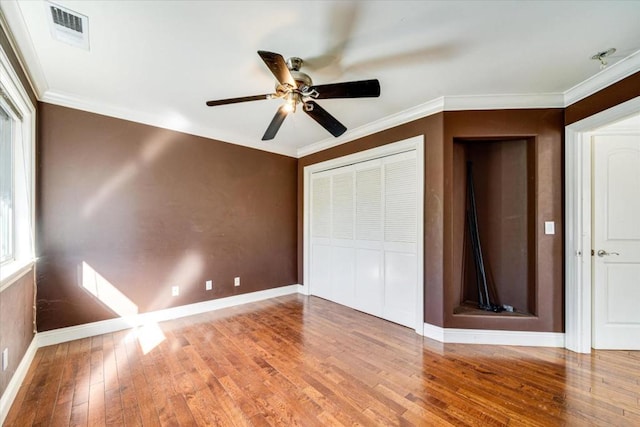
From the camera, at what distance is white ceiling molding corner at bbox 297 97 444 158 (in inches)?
111

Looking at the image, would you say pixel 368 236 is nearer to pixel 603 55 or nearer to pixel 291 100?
pixel 291 100

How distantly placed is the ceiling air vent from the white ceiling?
4 cm

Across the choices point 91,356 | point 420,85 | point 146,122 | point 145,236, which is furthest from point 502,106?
point 91,356

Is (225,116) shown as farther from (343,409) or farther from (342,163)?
(343,409)

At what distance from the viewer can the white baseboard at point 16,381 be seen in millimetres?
1676

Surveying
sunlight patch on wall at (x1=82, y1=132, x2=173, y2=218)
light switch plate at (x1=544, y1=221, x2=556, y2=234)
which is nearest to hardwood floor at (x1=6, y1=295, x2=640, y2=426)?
light switch plate at (x1=544, y1=221, x2=556, y2=234)

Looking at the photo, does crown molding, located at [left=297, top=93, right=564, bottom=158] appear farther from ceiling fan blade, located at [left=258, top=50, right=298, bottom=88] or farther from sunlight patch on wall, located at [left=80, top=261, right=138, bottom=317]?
sunlight patch on wall, located at [left=80, top=261, right=138, bottom=317]

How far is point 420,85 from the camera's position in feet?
8.16

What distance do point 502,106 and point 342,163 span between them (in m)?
1.97

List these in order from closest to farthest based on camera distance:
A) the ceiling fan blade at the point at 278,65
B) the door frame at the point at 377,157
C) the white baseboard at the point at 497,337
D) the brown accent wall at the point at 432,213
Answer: the ceiling fan blade at the point at 278,65 → the white baseboard at the point at 497,337 → the brown accent wall at the point at 432,213 → the door frame at the point at 377,157

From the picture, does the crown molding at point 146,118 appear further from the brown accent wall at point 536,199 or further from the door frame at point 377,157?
the brown accent wall at point 536,199

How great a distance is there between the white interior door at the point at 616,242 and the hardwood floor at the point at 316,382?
0.23 m

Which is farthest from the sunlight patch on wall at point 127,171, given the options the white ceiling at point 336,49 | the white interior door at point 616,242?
the white interior door at point 616,242

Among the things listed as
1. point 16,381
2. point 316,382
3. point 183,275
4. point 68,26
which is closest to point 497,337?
point 316,382
